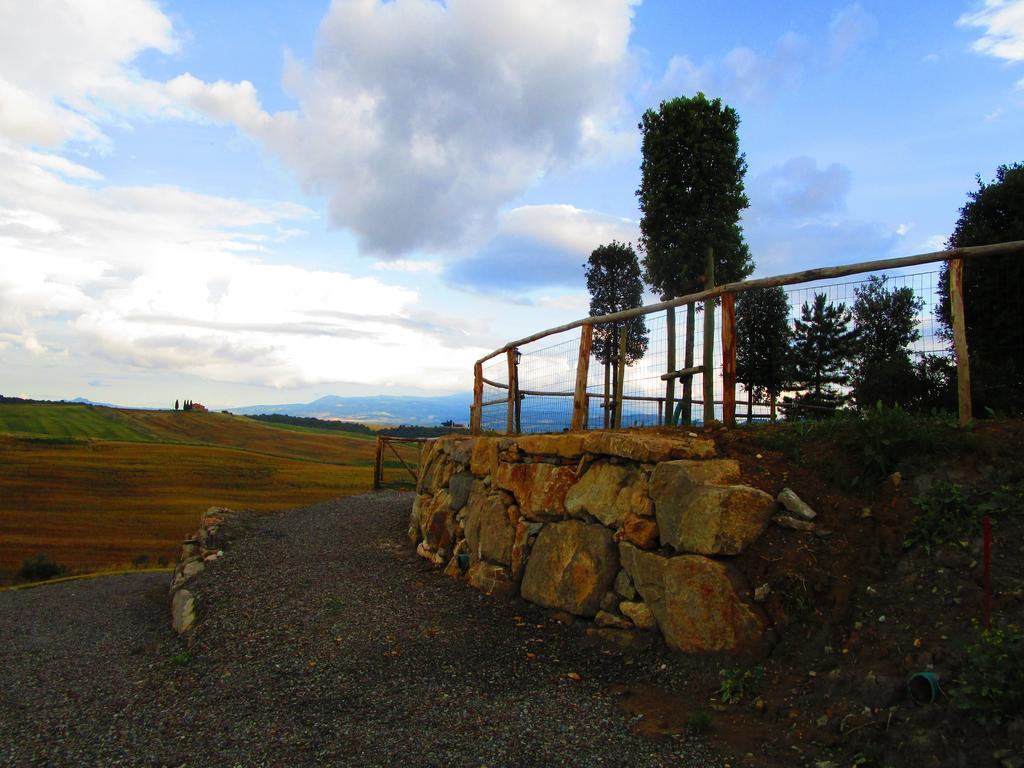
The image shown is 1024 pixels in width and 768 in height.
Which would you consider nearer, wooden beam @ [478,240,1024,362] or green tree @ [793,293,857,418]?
wooden beam @ [478,240,1024,362]

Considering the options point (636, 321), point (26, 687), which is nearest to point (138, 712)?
point (26, 687)

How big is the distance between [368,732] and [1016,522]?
5.06m

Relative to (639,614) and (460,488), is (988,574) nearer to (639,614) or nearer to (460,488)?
(639,614)

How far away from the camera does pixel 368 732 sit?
480 cm

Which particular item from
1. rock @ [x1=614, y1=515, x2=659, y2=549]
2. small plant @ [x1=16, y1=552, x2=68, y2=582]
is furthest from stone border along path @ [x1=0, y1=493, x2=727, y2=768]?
small plant @ [x1=16, y1=552, x2=68, y2=582]

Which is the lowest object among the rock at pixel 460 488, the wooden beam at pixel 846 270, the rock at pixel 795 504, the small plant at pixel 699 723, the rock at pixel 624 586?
the small plant at pixel 699 723

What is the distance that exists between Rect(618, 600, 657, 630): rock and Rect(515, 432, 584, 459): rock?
6.26 ft

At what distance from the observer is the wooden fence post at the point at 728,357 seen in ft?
22.4

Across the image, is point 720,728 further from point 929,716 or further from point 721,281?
point 721,281

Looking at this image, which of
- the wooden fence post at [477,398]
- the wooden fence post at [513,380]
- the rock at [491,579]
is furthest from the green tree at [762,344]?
the rock at [491,579]

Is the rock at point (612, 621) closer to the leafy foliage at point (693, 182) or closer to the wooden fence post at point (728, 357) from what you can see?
the wooden fence post at point (728, 357)

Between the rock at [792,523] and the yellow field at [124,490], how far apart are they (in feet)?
62.3

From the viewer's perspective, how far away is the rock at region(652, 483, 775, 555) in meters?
5.36

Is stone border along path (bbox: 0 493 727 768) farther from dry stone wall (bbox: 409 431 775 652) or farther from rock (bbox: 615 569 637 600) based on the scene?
rock (bbox: 615 569 637 600)
